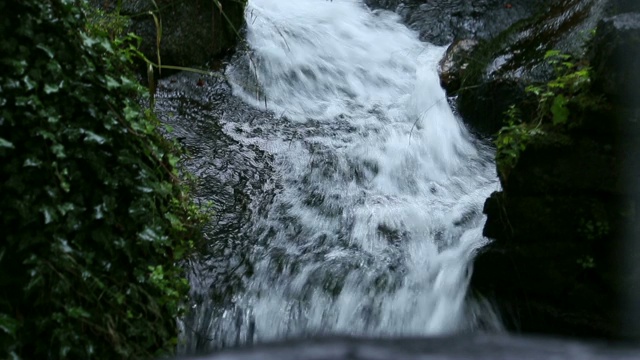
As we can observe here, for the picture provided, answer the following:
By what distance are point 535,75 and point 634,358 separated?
5.62m

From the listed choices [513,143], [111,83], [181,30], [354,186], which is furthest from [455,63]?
[111,83]

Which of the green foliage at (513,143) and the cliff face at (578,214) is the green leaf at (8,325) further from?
the green foliage at (513,143)

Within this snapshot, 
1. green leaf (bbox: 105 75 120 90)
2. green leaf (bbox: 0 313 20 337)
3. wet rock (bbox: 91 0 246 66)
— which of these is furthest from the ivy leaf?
wet rock (bbox: 91 0 246 66)

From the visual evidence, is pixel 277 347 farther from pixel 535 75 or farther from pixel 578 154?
pixel 535 75

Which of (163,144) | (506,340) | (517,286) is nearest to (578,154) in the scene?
(517,286)

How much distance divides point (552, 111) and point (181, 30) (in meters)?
4.30

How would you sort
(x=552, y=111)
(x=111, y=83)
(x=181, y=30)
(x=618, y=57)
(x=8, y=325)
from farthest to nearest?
1. (x=181, y=30)
2. (x=552, y=111)
3. (x=111, y=83)
4. (x=618, y=57)
5. (x=8, y=325)

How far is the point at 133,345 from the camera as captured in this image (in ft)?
12.3

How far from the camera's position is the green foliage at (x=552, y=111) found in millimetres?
4172

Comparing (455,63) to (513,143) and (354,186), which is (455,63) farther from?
(513,143)

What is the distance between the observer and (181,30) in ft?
24.3

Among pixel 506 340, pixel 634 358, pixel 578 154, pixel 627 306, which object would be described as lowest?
pixel 627 306

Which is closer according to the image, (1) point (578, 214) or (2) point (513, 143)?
(1) point (578, 214)

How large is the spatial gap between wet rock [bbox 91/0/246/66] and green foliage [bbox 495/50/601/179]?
12.2 ft
